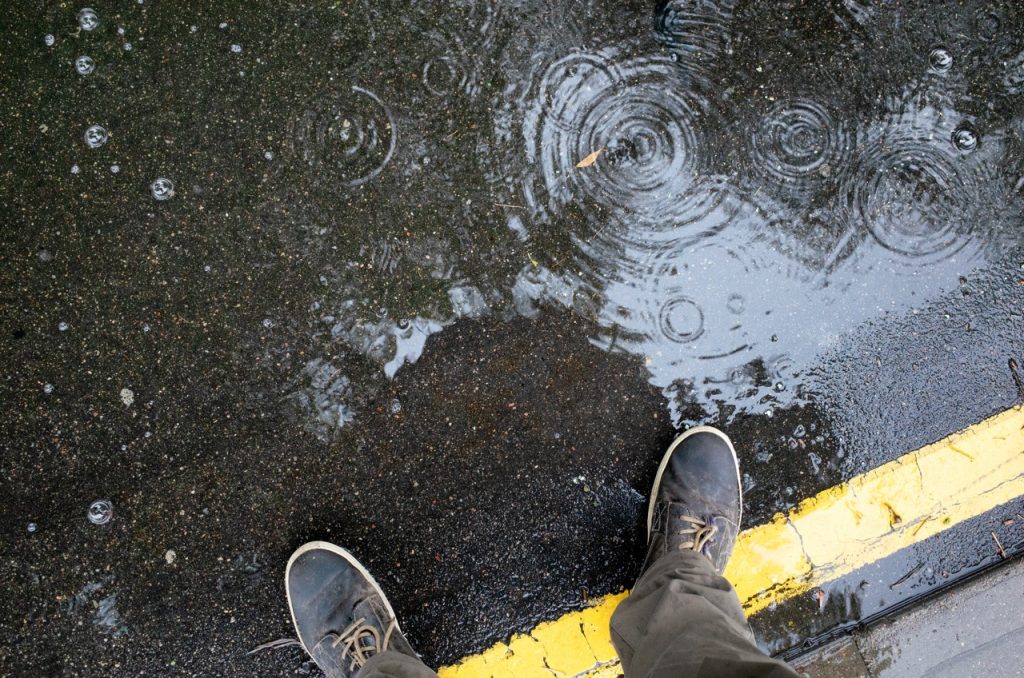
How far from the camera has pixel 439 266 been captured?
2.23 meters

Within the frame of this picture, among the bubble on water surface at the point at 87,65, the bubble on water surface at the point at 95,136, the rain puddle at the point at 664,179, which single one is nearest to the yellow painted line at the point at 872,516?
the rain puddle at the point at 664,179

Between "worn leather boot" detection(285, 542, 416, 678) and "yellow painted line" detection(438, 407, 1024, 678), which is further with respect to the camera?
"yellow painted line" detection(438, 407, 1024, 678)

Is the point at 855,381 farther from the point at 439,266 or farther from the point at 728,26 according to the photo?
the point at 439,266

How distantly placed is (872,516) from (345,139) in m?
2.26

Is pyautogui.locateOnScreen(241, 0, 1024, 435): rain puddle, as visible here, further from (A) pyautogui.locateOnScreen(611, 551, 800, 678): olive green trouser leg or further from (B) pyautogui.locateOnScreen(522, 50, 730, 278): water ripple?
(A) pyautogui.locateOnScreen(611, 551, 800, 678): olive green trouser leg

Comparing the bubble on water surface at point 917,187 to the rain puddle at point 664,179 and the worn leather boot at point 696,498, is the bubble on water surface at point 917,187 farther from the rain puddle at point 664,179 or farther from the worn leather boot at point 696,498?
the worn leather boot at point 696,498

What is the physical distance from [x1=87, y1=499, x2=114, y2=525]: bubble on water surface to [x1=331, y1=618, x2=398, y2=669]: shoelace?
2.80 ft

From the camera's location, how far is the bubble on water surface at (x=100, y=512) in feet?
7.06

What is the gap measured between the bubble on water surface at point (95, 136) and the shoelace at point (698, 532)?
2329 mm

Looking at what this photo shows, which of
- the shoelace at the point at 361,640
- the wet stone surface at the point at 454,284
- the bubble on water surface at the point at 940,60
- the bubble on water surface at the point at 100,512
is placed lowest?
the shoelace at the point at 361,640

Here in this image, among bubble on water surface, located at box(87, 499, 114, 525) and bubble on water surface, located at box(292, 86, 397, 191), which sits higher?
bubble on water surface, located at box(292, 86, 397, 191)

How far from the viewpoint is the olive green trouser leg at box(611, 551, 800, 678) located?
1.66 m

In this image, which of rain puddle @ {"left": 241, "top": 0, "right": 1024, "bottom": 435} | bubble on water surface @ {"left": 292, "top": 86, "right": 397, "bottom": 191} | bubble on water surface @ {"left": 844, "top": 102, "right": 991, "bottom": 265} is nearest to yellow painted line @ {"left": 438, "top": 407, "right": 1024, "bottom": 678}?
rain puddle @ {"left": 241, "top": 0, "right": 1024, "bottom": 435}

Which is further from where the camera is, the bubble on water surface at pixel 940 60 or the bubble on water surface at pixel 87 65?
the bubble on water surface at pixel 940 60
